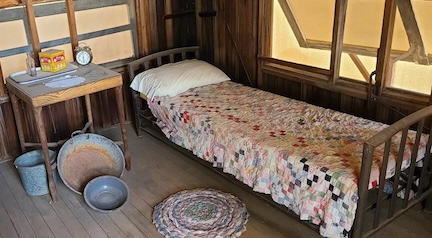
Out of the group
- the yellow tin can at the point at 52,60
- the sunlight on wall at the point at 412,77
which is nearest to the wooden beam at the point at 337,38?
the sunlight on wall at the point at 412,77

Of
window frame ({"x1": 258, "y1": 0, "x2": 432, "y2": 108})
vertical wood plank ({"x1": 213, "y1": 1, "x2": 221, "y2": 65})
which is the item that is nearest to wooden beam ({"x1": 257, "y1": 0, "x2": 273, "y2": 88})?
window frame ({"x1": 258, "y1": 0, "x2": 432, "y2": 108})

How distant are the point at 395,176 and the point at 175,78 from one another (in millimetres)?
2042

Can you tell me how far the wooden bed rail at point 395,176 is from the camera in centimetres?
203

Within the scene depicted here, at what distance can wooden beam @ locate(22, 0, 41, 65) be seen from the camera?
3.31 meters

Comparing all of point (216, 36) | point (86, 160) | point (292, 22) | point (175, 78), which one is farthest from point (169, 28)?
point (86, 160)

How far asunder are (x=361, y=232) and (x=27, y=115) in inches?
113

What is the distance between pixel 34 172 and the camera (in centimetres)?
304

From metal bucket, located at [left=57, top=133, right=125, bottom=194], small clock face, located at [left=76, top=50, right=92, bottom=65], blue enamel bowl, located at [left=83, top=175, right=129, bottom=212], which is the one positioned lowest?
blue enamel bowl, located at [left=83, top=175, right=129, bottom=212]

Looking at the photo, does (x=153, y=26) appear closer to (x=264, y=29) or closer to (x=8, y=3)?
(x=264, y=29)

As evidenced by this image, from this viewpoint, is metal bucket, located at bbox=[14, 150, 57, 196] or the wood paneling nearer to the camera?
metal bucket, located at bbox=[14, 150, 57, 196]

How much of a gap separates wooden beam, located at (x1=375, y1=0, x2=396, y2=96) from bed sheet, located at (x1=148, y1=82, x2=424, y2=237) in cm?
32

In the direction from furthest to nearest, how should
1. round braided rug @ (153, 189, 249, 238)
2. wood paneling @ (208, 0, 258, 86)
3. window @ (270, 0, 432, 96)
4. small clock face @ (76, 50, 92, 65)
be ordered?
wood paneling @ (208, 0, 258, 86)
small clock face @ (76, 50, 92, 65)
window @ (270, 0, 432, 96)
round braided rug @ (153, 189, 249, 238)

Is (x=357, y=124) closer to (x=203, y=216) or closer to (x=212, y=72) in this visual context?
(x=203, y=216)

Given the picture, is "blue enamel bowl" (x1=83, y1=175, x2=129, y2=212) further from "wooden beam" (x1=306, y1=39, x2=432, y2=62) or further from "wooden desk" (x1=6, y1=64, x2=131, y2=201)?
"wooden beam" (x1=306, y1=39, x2=432, y2=62)
